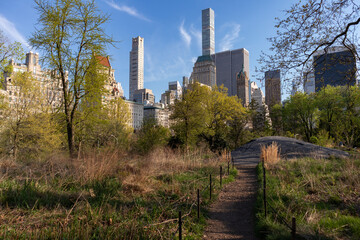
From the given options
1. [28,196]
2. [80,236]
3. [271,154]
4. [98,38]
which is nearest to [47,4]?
[98,38]

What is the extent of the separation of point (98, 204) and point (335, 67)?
7804 mm

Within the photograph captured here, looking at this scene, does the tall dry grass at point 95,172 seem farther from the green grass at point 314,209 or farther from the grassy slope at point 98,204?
the green grass at point 314,209

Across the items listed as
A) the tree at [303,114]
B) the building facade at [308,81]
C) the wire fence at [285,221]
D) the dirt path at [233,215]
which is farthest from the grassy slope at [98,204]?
the tree at [303,114]

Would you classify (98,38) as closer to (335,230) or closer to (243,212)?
(243,212)

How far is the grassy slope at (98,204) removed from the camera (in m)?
3.53

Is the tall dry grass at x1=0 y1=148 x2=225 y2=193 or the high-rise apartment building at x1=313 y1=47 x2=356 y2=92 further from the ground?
the high-rise apartment building at x1=313 y1=47 x2=356 y2=92

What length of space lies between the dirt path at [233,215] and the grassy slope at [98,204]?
27 centimetres

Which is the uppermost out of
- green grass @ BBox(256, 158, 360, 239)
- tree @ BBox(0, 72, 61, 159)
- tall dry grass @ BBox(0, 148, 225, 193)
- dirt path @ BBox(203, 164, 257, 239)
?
tree @ BBox(0, 72, 61, 159)

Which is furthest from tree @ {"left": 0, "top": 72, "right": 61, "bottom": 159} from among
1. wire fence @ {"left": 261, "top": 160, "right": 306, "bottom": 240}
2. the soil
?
wire fence @ {"left": 261, "top": 160, "right": 306, "bottom": 240}

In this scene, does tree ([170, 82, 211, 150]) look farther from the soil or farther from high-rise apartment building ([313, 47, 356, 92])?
high-rise apartment building ([313, 47, 356, 92])

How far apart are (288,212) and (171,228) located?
234cm

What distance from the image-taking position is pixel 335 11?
6199 millimetres

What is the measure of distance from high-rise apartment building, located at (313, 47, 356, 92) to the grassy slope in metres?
4.75

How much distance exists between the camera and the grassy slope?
3.53 m
